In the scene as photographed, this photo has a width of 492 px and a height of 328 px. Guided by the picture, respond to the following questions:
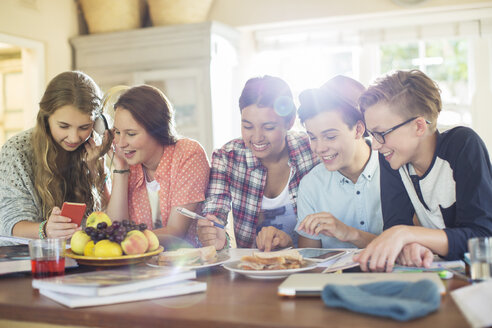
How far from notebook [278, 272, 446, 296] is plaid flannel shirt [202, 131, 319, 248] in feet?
3.52

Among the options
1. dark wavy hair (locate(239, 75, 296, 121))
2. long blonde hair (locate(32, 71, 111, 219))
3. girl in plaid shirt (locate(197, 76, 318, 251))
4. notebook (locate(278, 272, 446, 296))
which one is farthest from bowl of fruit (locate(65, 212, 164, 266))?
dark wavy hair (locate(239, 75, 296, 121))

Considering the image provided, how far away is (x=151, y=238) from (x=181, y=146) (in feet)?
2.71

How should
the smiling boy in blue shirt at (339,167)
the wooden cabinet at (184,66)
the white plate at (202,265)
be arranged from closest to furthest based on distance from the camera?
the white plate at (202,265), the smiling boy in blue shirt at (339,167), the wooden cabinet at (184,66)

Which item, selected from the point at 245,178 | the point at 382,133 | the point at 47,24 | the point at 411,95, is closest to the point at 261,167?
the point at 245,178

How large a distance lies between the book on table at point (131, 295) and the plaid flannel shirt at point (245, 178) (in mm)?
1076

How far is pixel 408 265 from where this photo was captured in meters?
1.33

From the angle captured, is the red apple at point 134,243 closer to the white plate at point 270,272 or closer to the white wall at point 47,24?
the white plate at point 270,272

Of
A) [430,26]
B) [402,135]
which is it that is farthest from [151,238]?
[430,26]

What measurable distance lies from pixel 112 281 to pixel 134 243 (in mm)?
316

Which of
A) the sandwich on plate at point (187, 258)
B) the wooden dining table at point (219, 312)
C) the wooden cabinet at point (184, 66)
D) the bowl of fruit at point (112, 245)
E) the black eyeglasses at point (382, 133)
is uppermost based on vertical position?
the wooden cabinet at point (184, 66)

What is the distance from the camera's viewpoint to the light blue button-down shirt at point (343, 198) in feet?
6.49

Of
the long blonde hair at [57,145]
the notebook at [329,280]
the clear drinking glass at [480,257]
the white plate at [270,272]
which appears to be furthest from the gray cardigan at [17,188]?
the clear drinking glass at [480,257]

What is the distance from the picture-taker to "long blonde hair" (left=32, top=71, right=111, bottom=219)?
2.18 meters

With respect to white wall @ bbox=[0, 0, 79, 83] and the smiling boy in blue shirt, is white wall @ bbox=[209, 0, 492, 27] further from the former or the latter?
the smiling boy in blue shirt
